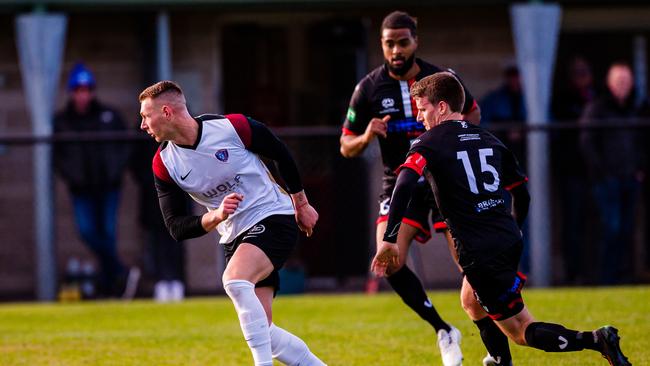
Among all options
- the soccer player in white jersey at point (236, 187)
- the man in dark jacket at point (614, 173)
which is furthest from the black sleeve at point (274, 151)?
the man in dark jacket at point (614, 173)

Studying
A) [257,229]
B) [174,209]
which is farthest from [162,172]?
[257,229]

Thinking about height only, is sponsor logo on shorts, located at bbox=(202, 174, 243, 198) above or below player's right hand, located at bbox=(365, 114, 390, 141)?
below

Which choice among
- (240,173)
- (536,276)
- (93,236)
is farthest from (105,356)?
(536,276)

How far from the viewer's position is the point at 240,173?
6613 millimetres

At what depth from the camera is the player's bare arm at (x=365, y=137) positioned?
7.46 meters

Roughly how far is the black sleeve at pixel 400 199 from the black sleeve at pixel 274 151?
787mm

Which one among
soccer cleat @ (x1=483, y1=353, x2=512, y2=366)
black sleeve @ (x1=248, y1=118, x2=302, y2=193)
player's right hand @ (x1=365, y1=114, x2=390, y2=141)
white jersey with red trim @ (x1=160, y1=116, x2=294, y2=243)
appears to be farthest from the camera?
player's right hand @ (x1=365, y1=114, x2=390, y2=141)

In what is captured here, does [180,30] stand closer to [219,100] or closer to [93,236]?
[219,100]

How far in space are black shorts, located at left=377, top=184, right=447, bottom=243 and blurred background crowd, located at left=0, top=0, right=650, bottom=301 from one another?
5.00 m

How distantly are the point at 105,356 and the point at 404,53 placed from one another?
2941 mm

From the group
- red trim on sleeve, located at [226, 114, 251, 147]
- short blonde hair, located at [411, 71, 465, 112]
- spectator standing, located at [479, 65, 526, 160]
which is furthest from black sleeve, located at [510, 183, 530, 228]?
spectator standing, located at [479, 65, 526, 160]

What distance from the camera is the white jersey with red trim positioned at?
21.5 ft

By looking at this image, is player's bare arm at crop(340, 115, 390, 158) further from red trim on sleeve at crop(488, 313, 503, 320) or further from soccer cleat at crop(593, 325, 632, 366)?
soccer cleat at crop(593, 325, 632, 366)

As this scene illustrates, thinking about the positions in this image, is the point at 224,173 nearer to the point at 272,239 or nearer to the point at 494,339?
the point at 272,239
